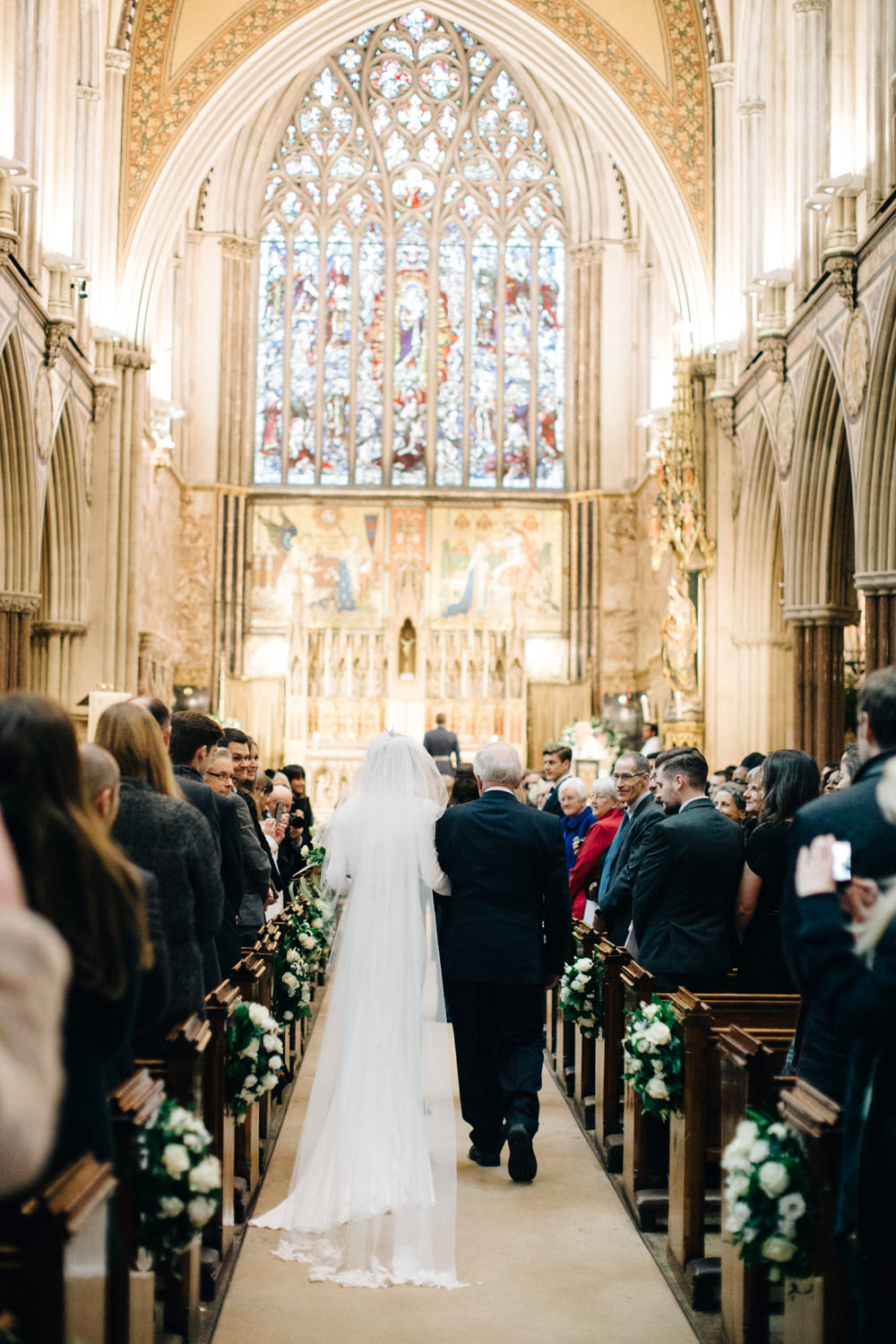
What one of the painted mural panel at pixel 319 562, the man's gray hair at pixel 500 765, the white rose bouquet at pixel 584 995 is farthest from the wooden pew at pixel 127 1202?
the painted mural panel at pixel 319 562

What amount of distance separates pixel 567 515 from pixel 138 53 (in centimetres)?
931

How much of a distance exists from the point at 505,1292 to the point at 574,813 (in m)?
4.03

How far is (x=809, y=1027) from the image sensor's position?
3.08 meters

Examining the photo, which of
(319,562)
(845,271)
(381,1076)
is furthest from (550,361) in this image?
(381,1076)

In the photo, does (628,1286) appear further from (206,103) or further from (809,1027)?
(206,103)

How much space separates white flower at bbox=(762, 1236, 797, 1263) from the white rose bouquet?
2766mm

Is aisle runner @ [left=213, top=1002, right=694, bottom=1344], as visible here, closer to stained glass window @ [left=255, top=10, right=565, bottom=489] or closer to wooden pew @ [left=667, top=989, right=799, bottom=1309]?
wooden pew @ [left=667, top=989, right=799, bottom=1309]

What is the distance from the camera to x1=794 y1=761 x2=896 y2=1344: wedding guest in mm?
2334

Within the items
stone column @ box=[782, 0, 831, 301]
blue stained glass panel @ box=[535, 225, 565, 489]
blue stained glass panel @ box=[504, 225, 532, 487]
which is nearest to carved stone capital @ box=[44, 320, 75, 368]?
stone column @ box=[782, 0, 831, 301]

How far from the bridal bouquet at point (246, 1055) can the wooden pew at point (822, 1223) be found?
182cm

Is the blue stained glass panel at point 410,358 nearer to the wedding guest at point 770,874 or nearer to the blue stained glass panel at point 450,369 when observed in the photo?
the blue stained glass panel at point 450,369

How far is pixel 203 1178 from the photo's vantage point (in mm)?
3020

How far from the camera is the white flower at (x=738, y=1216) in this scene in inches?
121

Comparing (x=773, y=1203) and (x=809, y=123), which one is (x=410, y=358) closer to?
(x=809, y=123)
